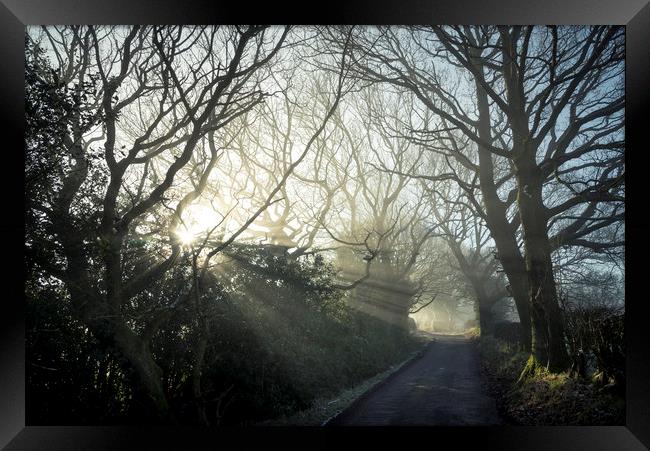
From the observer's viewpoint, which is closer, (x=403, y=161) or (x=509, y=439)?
(x=509, y=439)

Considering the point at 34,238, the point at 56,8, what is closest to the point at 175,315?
the point at 34,238

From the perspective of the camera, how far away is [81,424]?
4.51 meters

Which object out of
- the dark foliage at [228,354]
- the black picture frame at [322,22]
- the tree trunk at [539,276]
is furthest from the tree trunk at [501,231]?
the dark foliage at [228,354]

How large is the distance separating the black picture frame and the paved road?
0.34 meters

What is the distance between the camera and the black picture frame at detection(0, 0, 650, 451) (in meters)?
4.27

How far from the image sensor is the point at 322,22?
175 inches

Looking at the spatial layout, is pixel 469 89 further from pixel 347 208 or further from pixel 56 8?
pixel 56 8

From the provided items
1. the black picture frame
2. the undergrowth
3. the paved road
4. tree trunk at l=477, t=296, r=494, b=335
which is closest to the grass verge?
the paved road

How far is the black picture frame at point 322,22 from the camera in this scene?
168 inches

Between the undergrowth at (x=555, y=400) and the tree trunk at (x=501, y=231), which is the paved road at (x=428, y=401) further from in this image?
the tree trunk at (x=501, y=231)

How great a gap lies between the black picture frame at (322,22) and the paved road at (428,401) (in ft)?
1.11

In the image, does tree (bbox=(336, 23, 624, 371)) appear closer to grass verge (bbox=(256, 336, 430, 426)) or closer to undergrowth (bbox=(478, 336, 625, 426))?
undergrowth (bbox=(478, 336, 625, 426))

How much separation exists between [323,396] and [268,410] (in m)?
0.96

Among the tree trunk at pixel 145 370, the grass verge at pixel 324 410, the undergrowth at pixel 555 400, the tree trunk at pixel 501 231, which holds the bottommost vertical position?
the grass verge at pixel 324 410
